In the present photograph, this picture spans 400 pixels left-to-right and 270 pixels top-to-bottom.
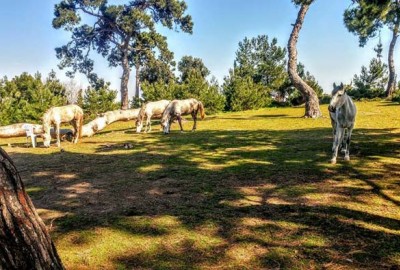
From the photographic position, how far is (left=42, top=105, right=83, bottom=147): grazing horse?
18.7 metres

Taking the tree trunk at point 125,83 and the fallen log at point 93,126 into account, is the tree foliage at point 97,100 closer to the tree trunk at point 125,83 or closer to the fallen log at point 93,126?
the tree trunk at point 125,83

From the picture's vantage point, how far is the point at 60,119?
19188 mm

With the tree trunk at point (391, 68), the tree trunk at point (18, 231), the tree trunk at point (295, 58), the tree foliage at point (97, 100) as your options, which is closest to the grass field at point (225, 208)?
the tree trunk at point (18, 231)

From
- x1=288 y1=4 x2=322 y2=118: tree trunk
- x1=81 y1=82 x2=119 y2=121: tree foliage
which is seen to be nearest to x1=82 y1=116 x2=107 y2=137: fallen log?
x1=81 y1=82 x2=119 y2=121: tree foliage

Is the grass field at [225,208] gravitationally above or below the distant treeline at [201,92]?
below

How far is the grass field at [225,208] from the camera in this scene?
4.84 m

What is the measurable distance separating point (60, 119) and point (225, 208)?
48.8 ft

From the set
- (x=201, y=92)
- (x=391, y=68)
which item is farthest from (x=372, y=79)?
(x=201, y=92)

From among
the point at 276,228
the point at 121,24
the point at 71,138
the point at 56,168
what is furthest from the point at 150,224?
the point at 121,24

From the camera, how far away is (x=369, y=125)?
19.4 m

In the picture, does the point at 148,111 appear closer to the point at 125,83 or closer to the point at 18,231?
the point at 125,83

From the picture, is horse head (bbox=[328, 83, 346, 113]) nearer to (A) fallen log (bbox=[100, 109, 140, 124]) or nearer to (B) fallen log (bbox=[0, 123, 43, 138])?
(B) fallen log (bbox=[0, 123, 43, 138])

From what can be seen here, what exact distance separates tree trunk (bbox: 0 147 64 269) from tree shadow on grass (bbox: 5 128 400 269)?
1.62 m

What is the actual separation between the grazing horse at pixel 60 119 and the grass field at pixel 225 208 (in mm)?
5465
